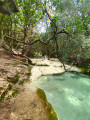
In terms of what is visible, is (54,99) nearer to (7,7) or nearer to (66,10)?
(7,7)

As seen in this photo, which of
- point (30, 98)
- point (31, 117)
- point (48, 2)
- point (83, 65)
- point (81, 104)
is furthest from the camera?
point (83, 65)

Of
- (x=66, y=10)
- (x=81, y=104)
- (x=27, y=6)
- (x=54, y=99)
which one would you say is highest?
(x=66, y=10)

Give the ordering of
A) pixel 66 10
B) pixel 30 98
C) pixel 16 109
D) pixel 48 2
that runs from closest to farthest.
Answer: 1. pixel 16 109
2. pixel 30 98
3. pixel 48 2
4. pixel 66 10

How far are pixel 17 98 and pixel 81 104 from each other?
3.19 m

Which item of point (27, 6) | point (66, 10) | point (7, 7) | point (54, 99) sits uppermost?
point (66, 10)

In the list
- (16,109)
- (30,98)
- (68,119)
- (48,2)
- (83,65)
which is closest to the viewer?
(16,109)

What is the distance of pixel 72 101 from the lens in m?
3.63

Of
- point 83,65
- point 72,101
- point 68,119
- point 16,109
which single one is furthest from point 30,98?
point 83,65

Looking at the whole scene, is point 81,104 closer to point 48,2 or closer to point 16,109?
point 16,109

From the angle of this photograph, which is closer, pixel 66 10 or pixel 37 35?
pixel 66 10

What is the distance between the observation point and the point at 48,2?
414cm

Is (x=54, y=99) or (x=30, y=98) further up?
(x=30, y=98)

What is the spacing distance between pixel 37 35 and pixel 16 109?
11.2 metres

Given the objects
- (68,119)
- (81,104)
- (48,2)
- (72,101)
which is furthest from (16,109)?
(48,2)
